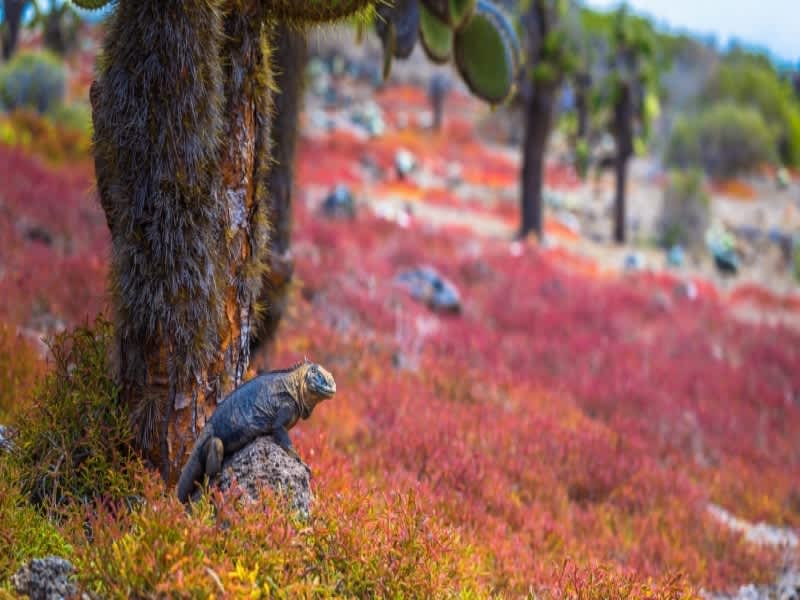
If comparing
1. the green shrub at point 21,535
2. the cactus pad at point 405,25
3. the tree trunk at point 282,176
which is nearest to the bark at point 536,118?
the cactus pad at point 405,25

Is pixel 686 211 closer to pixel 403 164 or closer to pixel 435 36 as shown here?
pixel 403 164

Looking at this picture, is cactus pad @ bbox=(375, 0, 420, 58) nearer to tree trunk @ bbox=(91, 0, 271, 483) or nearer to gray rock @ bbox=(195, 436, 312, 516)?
tree trunk @ bbox=(91, 0, 271, 483)

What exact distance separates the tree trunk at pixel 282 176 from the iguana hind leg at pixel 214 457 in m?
2.58

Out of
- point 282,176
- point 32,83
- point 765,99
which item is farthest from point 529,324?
point 765,99

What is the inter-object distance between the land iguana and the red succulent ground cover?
14.7 inches

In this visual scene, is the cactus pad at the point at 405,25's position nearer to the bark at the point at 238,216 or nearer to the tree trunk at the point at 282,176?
the tree trunk at the point at 282,176

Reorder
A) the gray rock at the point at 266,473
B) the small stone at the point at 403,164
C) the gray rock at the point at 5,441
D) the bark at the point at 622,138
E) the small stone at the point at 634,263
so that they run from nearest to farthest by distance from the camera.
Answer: the gray rock at the point at 266,473, the gray rock at the point at 5,441, the small stone at the point at 634,263, the bark at the point at 622,138, the small stone at the point at 403,164

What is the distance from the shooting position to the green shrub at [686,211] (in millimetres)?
22656

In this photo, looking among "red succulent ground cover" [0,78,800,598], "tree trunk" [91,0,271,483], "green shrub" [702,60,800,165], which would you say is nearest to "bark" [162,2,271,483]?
"tree trunk" [91,0,271,483]

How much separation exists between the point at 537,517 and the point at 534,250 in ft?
31.4

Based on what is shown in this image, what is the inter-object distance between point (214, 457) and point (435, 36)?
415cm

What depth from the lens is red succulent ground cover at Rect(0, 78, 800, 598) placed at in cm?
434

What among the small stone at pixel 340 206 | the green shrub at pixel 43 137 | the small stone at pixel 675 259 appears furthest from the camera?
the small stone at pixel 675 259

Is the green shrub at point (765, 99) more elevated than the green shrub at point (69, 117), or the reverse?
the green shrub at point (765, 99)
